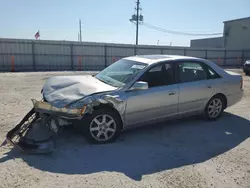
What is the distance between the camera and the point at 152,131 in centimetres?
478

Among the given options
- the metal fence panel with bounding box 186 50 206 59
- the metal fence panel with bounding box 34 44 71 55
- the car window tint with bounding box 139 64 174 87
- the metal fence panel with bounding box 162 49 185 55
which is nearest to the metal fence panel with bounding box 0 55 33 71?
the metal fence panel with bounding box 34 44 71 55

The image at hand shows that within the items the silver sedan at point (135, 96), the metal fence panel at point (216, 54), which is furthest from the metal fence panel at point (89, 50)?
the silver sedan at point (135, 96)

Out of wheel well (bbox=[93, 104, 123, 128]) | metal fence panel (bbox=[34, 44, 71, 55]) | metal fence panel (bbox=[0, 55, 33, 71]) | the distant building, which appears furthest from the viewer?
the distant building

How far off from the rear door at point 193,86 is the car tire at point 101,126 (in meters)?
1.50

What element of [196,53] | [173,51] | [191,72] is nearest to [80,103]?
[191,72]

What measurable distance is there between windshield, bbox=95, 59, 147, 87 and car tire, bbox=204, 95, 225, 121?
6.40ft

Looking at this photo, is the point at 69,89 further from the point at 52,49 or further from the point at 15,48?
the point at 52,49

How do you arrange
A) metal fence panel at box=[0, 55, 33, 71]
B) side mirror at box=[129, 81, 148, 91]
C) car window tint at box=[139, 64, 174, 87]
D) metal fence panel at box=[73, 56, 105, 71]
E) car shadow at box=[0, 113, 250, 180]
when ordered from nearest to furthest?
car shadow at box=[0, 113, 250, 180]
side mirror at box=[129, 81, 148, 91]
car window tint at box=[139, 64, 174, 87]
metal fence panel at box=[0, 55, 33, 71]
metal fence panel at box=[73, 56, 105, 71]

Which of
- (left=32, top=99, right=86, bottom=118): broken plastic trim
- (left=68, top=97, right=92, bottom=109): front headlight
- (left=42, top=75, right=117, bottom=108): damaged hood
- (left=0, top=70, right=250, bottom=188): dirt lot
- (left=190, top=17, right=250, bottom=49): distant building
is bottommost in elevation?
(left=0, top=70, right=250, bottom=188): dirt lot

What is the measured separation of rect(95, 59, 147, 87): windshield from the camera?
14.3 ft

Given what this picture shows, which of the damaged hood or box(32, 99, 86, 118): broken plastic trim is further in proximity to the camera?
the damaged hood

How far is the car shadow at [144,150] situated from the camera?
3.33 m

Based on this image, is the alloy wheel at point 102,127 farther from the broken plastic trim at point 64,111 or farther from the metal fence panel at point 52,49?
the metal fence panel at point 52,49

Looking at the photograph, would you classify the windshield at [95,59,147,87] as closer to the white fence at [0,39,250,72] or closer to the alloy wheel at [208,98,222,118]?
the alloy wheel at [208,98,222,118]
